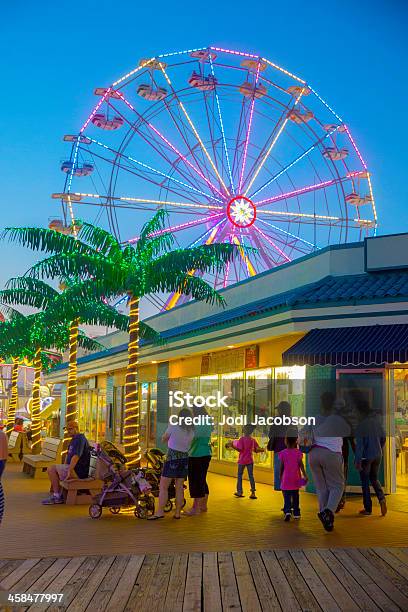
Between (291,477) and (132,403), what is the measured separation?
14.2 feet

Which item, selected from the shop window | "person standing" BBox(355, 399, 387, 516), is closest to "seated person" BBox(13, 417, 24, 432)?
the shop window

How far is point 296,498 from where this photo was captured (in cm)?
1114

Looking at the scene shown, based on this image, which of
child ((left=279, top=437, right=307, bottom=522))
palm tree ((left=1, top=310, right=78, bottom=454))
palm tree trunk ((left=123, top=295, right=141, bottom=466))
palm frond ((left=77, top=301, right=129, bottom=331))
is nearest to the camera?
child ((left=279, top=437, right=307, bottom=522))

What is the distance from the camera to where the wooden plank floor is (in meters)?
6.46

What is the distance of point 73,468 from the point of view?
1283 cm

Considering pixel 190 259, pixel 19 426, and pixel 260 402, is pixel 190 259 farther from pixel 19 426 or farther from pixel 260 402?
pixel 19 426

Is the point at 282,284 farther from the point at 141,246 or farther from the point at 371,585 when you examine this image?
the point at 371,585

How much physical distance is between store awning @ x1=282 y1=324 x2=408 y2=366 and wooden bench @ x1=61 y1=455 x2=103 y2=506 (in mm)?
3736

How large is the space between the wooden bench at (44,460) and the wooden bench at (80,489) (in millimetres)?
4706

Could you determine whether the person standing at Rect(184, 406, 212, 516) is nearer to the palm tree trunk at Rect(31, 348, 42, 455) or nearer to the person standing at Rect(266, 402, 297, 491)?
the person standing at Rect(266, 402, 297, 491)

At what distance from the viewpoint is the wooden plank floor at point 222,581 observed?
6461 mm

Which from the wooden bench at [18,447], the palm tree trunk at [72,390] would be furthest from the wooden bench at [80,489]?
the wooden bench at [18,447]

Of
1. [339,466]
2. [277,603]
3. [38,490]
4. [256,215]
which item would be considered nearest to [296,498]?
[339,466]

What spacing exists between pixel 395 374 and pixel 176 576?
8008 mm
